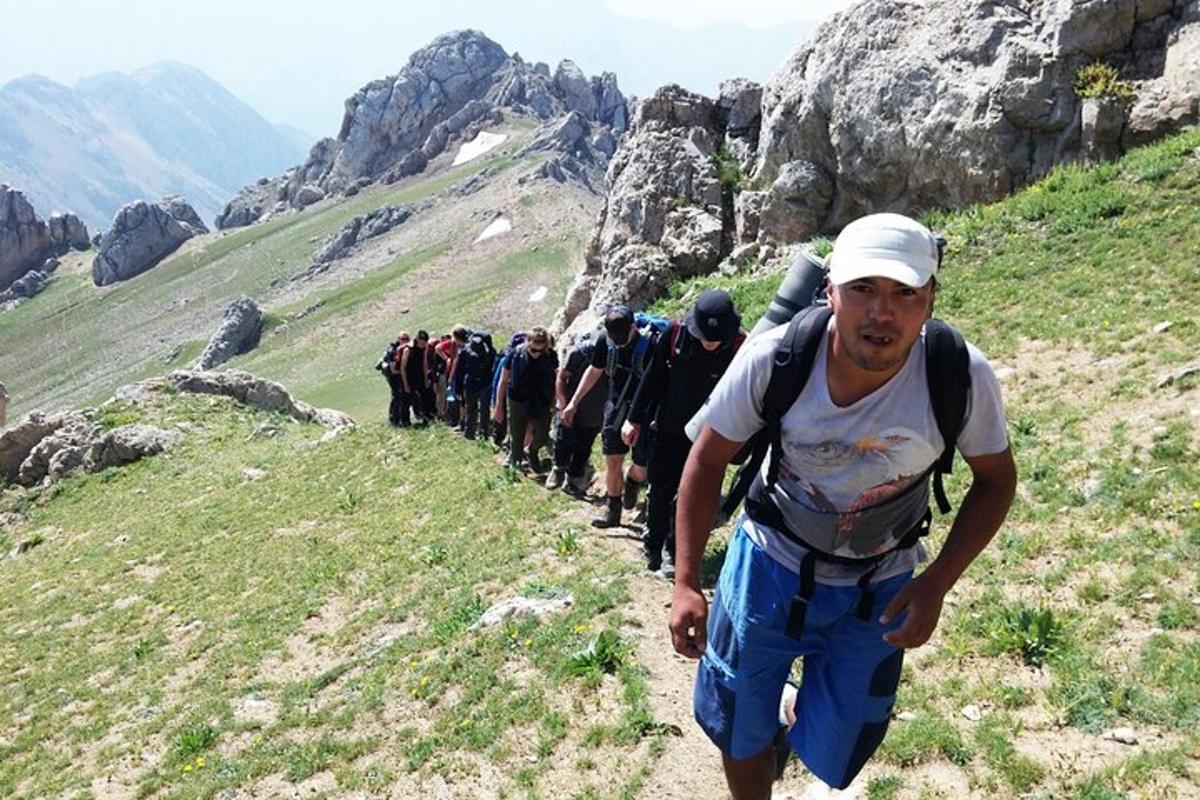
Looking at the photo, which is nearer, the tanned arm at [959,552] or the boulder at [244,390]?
the tanned arm at [959,552]

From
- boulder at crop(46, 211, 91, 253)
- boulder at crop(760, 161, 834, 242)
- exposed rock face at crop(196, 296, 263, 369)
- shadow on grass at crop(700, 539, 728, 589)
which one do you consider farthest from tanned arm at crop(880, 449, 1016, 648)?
boulder at crop(46, 211, 91, 253)

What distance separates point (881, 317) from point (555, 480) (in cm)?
1200

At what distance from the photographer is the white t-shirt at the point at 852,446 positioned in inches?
144

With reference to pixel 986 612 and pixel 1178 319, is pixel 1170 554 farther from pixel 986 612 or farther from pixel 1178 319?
pixel 1178 319

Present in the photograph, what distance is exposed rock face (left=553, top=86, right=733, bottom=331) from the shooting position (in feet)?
100

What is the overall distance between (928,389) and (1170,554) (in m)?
5.25

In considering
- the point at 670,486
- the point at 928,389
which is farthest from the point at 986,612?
the point at 928,389

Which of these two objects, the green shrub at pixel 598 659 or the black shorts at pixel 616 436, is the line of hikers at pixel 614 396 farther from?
the green shrub at pixel 598 659

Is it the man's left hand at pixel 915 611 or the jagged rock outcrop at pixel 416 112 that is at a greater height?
the jagged rock outcrop at pixel 416 112

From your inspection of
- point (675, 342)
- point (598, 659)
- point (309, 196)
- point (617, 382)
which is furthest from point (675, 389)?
point (309, 196)

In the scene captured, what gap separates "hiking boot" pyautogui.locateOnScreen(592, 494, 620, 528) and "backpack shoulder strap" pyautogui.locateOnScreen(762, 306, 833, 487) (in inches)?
333

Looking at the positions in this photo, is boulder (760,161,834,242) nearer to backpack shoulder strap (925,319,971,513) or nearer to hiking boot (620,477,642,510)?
hiking boot (620,477,642,510)

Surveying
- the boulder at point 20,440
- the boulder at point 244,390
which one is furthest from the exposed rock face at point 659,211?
the boulder at point 20,440

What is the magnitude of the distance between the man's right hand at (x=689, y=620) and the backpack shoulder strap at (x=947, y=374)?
1408 mm
